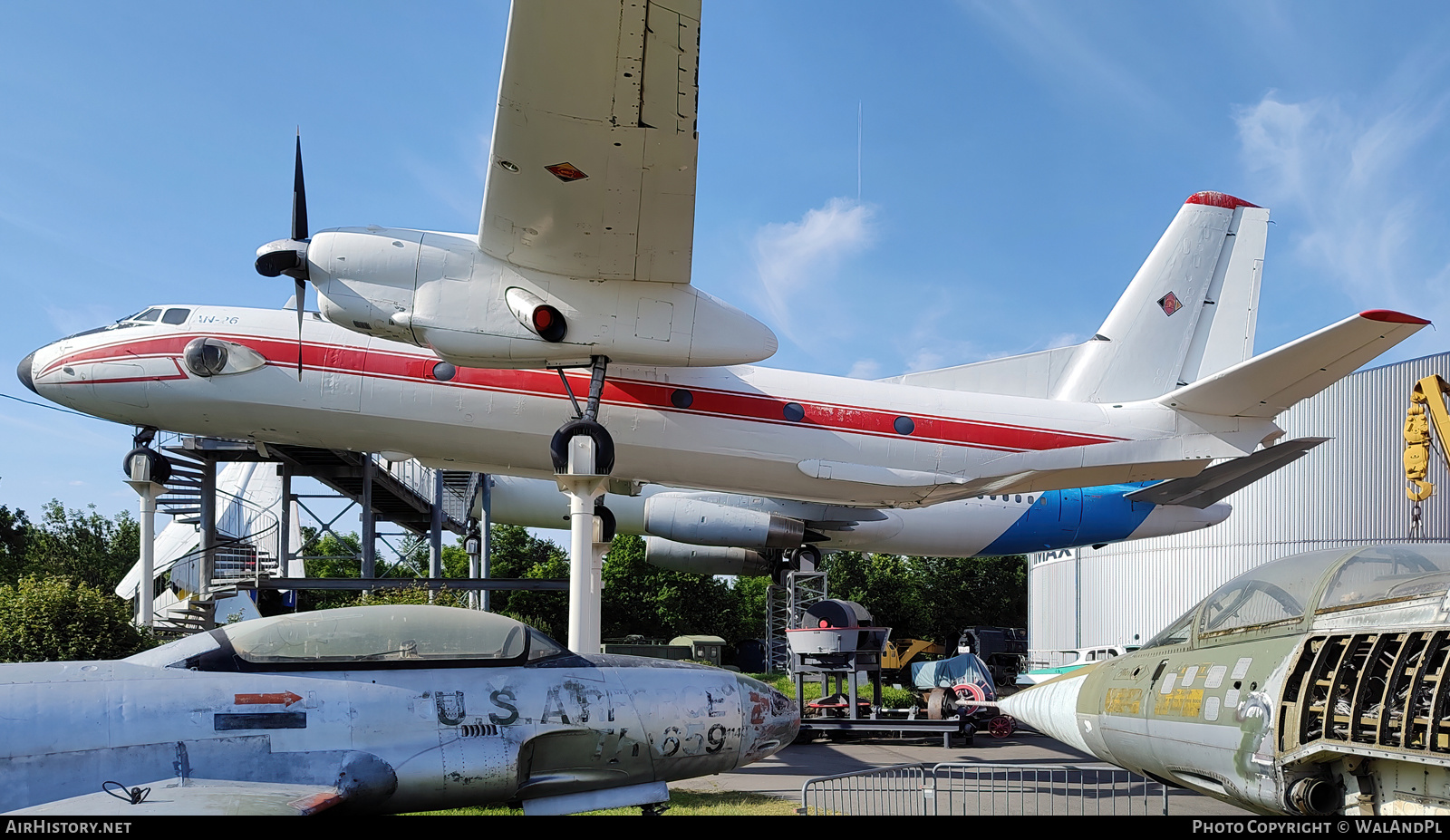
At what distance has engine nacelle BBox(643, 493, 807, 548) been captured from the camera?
74.7 ft

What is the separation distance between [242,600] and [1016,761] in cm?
1286

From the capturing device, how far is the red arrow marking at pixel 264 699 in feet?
20.5

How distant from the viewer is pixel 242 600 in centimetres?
1623

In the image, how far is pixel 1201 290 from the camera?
18.5m

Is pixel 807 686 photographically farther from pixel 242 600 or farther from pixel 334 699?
pixel 334 699

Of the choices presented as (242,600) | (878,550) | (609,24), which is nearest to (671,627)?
(878,550)

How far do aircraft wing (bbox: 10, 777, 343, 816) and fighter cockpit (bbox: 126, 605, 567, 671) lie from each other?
93 cm

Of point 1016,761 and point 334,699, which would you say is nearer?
point 334,699

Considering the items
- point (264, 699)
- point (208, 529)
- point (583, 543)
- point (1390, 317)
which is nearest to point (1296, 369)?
point (1390, 317)

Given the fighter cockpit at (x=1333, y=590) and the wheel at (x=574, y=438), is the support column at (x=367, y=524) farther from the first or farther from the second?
the fighter cockpit at (x=1333, y=590)

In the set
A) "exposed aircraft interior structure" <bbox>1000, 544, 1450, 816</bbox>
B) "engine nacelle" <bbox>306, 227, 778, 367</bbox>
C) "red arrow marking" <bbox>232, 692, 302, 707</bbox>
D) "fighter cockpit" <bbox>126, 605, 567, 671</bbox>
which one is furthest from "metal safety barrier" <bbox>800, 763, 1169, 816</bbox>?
"engine nacelle" <bbox>306, 227, 778, 367</bbox>

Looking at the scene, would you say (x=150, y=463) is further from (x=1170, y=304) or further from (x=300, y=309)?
(x=1170, y=304)

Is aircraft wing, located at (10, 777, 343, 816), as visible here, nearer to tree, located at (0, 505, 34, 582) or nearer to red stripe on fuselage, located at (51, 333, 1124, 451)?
red stripe on fuselage, located at (51, 333, 1124, 451)

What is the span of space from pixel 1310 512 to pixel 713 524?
56.1 feet
